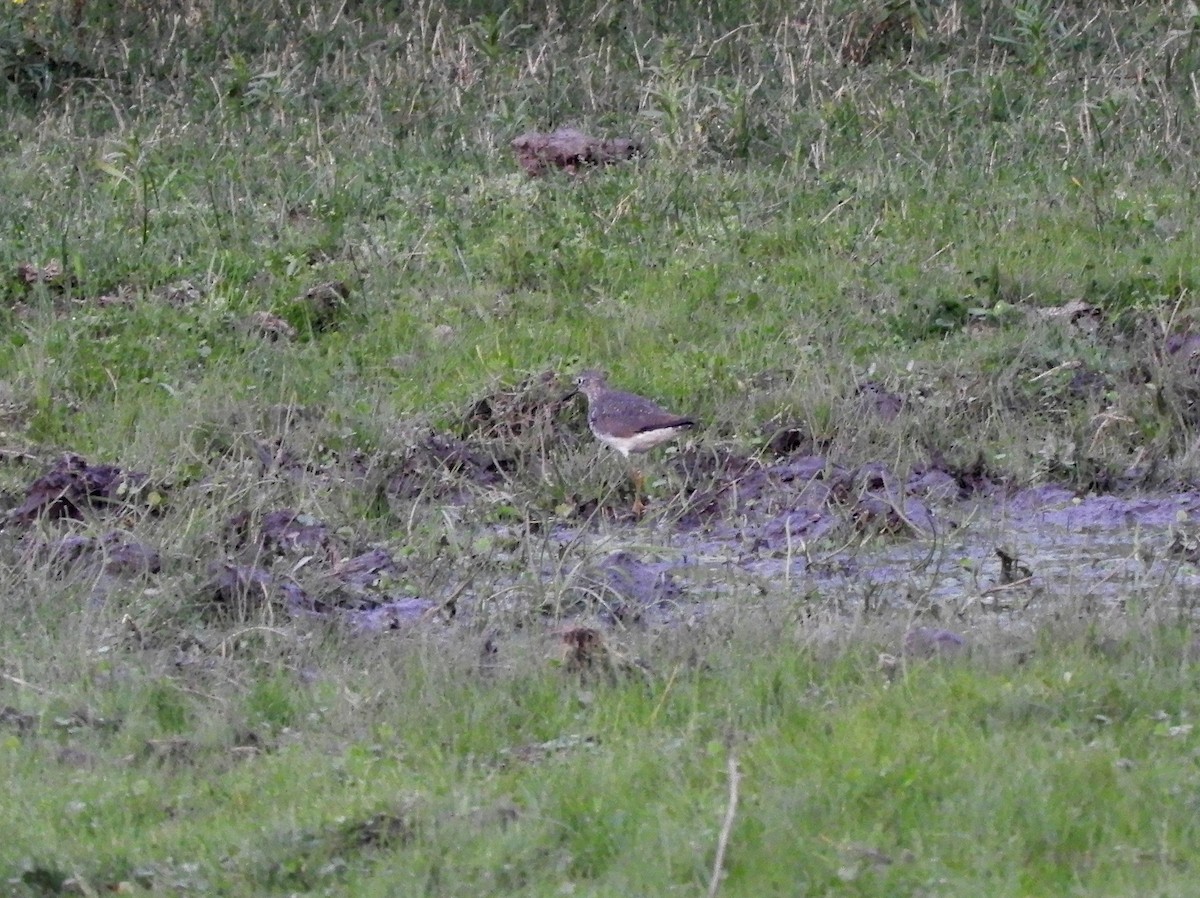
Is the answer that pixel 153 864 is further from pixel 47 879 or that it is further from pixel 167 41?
pixel 167 41

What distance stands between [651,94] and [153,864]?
10.7 m

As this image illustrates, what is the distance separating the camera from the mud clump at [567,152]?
13.5m

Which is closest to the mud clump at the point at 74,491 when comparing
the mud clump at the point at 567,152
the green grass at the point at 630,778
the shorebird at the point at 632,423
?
the shorebird at the point at 632,423

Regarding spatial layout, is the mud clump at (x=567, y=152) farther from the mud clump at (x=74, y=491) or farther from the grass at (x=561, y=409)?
the mud clump at (x=74, y=491)

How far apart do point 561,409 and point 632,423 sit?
0.98 meters

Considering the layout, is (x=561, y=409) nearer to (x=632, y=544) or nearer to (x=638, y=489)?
(x=638, y=489)

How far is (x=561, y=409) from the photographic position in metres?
10.2

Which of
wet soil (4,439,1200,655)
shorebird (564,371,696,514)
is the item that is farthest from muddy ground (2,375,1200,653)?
shorebird (564,371,696,514)

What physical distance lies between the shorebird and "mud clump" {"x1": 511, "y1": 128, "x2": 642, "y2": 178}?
13.7 feet

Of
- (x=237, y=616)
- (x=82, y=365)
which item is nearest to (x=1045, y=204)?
(x=82, y=365)

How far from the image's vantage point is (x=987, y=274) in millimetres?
11367

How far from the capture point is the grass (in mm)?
Answer: 4922

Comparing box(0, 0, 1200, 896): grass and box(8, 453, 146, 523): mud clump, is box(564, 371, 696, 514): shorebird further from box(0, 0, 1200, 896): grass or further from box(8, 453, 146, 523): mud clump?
box(8, 453, 146, 523): mud clump

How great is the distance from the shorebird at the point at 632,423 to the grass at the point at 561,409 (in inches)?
8.3
